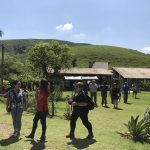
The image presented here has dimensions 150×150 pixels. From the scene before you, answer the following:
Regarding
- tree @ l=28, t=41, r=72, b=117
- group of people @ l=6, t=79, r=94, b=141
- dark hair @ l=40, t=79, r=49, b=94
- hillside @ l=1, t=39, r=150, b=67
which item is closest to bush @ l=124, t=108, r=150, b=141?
group of people @ l=6, t=79, r=94, b=141

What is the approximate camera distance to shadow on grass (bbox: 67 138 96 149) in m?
11.0

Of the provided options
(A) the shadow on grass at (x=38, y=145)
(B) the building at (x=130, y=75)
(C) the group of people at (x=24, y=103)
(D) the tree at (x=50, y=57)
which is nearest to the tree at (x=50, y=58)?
(D) the tree at (x=50, y=57)

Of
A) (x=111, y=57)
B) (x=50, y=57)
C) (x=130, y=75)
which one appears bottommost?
(x=130, y=75)

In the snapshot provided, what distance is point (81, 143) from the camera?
37.3 feet

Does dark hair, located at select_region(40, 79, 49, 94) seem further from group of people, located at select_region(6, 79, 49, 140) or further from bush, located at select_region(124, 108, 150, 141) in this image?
bush, located at select_region(124, 108, 150, 141)

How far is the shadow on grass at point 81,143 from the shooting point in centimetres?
1102

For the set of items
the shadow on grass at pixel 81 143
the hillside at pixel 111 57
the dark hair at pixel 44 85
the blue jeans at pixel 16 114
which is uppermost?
the hillside at pixel 111 57

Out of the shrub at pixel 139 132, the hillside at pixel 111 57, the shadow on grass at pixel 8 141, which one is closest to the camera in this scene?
the shadow on grass at pixel 8 141

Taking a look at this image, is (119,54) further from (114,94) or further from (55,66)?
(114,94)

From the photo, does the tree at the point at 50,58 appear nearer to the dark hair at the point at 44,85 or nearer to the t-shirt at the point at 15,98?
the t-shirt at the point at 15,98

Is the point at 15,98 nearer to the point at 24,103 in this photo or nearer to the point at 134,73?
the point at 24,103

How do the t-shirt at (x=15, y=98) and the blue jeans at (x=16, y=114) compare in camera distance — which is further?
the blue jeans at (x=16, y=114)

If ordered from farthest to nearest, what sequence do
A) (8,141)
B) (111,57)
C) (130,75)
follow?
(111,57), (130,75), (8,141)

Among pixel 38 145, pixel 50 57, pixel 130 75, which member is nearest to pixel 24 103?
pixel 38 145
